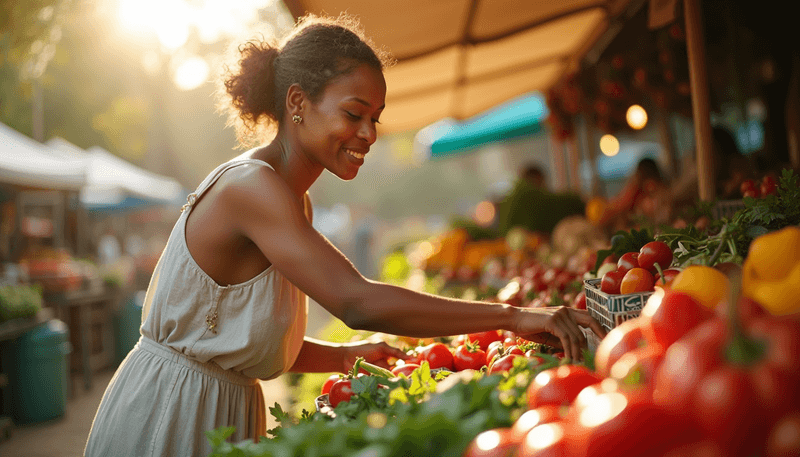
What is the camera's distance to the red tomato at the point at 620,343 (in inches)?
44.1

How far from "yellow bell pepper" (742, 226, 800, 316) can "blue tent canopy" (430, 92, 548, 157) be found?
951 centimetres

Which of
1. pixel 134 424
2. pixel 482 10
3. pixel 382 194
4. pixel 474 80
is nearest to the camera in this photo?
pixel 134 424

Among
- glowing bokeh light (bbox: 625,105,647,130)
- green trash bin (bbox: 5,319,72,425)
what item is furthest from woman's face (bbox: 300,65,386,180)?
green trash bin (bbox: 5,319,72,425)

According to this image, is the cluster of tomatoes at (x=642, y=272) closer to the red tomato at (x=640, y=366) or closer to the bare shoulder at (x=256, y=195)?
the red tomato at (x=640, y=366)

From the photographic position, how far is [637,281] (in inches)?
64.7

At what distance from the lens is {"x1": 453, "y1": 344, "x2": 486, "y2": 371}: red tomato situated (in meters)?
2.18

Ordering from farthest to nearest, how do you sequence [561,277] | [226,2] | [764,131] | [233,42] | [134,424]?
[226,2]
[764,131]
[561,277]
[233,42]
[134,424]

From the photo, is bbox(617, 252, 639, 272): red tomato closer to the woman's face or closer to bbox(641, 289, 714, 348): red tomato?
bbox(641, 289, 714, 348): red tomato

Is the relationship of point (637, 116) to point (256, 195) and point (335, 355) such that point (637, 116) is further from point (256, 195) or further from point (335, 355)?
point (256, 195)

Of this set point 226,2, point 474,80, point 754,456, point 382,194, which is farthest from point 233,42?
point 382,194

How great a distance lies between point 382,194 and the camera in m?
57.2

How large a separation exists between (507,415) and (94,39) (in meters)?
12.9

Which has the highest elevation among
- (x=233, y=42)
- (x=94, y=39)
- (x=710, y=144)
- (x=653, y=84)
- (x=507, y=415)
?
(x=94, y=39)

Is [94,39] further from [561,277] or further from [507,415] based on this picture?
[507,415]
